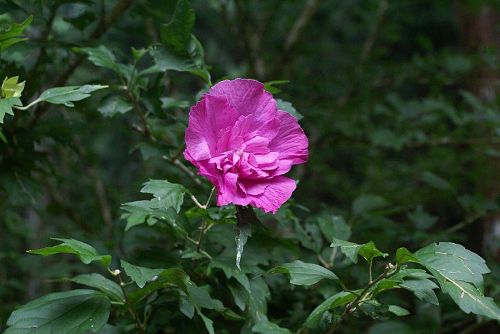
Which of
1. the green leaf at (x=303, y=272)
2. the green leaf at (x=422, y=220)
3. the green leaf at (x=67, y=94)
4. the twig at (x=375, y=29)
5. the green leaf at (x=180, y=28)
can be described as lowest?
the green leaf at (x=422, y=220)

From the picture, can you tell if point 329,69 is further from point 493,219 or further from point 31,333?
point 31,333

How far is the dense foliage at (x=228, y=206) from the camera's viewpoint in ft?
2.85

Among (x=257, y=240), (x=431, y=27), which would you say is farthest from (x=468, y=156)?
(x=431, y=27)

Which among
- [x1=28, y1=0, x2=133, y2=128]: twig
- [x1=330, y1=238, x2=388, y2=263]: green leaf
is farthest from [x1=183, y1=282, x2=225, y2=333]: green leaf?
[x1=28, y1=0, x2=133, y2=128]: twig

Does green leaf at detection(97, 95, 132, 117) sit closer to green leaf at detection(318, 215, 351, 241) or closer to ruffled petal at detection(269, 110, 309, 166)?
ruffled petal at detection(269, 110, 309, 166)

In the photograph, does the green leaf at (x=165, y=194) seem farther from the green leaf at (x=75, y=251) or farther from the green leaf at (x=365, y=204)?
the green leaf at (x=365, y=204)

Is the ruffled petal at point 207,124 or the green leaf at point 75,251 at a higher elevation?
the ruffled petal at point 207,124

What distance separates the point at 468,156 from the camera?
7.29ft

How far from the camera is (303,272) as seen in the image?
89 cm

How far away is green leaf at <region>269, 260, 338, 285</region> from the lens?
34.2 inches

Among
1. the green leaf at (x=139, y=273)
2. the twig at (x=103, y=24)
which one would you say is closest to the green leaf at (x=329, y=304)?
the green leaf at (x=139, y=273)

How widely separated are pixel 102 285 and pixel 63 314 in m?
0.08

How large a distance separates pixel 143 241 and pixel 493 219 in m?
1.34

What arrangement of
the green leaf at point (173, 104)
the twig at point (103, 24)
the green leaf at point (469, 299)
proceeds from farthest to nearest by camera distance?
the twig at point (103, 24) < the green leaf at point (173, 104) < the green leaf at point (469, 299)
